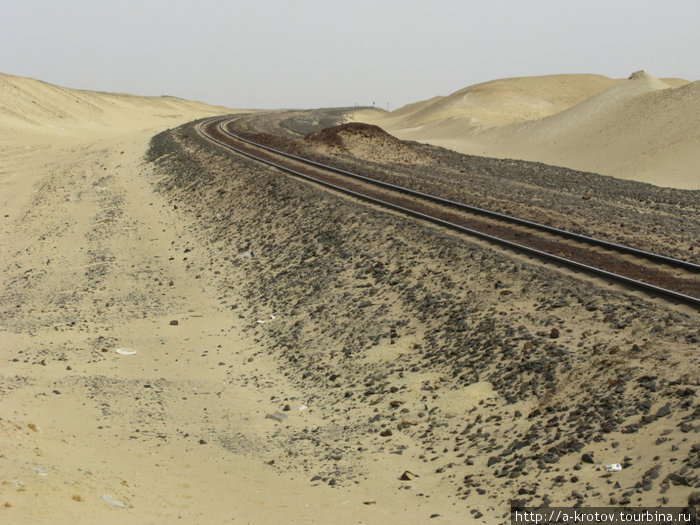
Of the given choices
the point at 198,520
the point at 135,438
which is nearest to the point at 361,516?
the point at 198,520

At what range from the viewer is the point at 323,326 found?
40.5 feet

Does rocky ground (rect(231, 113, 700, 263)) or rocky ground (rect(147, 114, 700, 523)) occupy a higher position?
rocky ground (rect(231, 113, 700, 263))

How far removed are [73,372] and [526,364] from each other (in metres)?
7.15

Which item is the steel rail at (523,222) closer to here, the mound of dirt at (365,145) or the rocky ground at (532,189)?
the rocky ground at (532,189)

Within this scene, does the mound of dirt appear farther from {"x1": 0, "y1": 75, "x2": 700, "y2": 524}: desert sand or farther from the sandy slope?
{"x1": 0, "y1": 75, "x2": 700, "y2": 524}: desert sand

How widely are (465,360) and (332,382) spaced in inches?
83.8

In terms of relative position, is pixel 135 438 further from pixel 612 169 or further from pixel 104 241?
pixel 612 169

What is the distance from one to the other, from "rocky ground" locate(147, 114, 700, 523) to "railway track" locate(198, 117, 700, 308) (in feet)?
1.54

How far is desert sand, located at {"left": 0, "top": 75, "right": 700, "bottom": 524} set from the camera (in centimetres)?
689

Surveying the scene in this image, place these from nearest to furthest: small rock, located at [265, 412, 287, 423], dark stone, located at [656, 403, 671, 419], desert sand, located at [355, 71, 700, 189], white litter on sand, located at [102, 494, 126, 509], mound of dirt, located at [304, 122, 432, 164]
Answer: white litter on sand, located at [102, 494, 126, 509] < dark stone, located at [656, 403, 671, 419] < small rock, located at [265, 412, 287, 423] < mound of dirt, located at [304, 122, 432, 164] < desert sand, located at [355, 71, 700, 189]

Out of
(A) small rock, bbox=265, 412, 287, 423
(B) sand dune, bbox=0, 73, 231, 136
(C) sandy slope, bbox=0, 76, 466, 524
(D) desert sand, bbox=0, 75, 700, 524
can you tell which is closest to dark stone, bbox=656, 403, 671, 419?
(D) desert sand, bbox=0, 75, 700, 524

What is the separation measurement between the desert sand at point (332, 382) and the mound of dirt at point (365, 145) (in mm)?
13661

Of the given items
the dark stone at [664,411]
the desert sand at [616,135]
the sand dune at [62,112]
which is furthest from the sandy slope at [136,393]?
the sand dune at [62,112]

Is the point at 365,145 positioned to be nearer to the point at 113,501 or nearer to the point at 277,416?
the point at 277,416
